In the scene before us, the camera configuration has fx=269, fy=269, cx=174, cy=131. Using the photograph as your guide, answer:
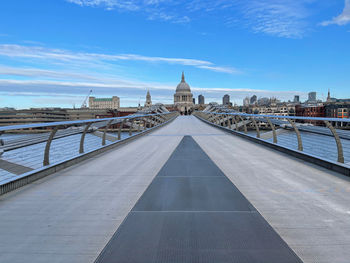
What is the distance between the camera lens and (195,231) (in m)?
2.93

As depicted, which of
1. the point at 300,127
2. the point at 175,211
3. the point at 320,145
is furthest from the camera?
the point at 300,127

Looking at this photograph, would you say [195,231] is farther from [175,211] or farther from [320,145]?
[320,145]

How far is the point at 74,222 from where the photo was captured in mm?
3211

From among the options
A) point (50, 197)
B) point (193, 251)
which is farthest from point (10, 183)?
point (193, 251)

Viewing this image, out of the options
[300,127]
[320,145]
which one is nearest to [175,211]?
[320,145]

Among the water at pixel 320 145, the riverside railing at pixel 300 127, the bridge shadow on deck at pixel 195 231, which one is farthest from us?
the water at pixel 320 145

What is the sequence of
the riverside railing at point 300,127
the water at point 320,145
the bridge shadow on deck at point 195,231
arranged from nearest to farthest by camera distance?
the bridge shadow on deck at point 195,231
the riverside railing at point 300,127
the water at point 320,145

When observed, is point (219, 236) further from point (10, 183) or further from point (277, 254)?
point (10, 183)

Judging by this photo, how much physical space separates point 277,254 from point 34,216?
288 centimetres

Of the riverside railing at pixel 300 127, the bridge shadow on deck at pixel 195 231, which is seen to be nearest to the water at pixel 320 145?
the riverside railing at pixel 300 127

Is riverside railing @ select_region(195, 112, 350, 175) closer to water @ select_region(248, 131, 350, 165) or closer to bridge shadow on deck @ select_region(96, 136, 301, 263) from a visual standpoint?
water @ select_region(248, 131, 350, 165)

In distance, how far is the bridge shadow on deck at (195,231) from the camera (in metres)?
2.49

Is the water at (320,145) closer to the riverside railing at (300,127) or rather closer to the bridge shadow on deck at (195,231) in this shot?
the riverside railing at (300,127)

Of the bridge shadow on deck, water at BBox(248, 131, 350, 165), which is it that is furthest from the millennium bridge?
water at BBox(248, 131, 350, 165)
